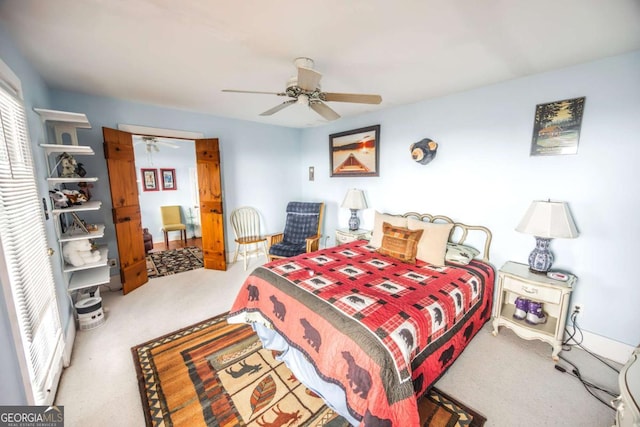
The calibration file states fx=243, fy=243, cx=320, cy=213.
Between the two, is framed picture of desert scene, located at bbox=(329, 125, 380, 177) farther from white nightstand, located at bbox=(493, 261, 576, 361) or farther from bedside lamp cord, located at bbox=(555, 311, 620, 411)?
bedside lamp cord, located at bbox=(555, 311, 620, 411)

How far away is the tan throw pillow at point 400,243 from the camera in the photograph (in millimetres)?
2574

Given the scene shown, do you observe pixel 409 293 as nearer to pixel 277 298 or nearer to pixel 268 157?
pixel 277 298

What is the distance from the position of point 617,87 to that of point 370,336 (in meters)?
2.70

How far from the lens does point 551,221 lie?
6.62 feet

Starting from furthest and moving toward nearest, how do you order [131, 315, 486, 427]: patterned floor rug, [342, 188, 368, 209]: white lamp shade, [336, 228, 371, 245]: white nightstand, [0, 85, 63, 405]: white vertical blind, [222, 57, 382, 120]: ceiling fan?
1. [342, 188, 368, 209]: white lamp shade
2. [336, 228, 371, 245]: white nightstand
3. [222, 57, 382, 120]: ceiling fan
4. [131, 315, 486, 427]: patterned floor rug
5. [0, 85, 63, 405]: white vertical blind

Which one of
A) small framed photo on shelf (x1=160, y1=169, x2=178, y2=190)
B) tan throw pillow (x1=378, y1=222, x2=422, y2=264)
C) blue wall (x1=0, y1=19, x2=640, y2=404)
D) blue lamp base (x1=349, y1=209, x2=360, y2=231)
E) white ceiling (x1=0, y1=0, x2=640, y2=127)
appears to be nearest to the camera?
white ceiling (x1=0, y1=0, x2=640, y2=127)

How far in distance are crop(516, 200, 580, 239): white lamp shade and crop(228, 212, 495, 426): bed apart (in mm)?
550

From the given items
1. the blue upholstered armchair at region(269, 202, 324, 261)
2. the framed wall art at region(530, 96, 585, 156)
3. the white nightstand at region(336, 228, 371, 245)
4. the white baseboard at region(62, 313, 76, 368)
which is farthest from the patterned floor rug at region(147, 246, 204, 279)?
the framed wall art at region(530, 96, 585, 156)

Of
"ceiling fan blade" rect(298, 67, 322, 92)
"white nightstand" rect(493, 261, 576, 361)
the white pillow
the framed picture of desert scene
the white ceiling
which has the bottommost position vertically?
"white nightstand" rect(493, 261, 576, 361)

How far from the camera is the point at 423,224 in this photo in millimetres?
2738

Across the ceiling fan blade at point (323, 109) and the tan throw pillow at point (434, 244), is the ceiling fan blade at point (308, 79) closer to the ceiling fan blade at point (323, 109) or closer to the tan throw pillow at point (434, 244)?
the ceiling fan blade at point (323, 109)

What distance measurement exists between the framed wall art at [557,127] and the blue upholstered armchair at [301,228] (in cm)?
285

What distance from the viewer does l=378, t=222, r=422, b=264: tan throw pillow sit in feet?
8.45

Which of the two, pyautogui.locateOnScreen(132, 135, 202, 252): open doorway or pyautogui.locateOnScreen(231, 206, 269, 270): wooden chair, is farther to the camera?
pyautogui.locateOnScreen(132, 135, 202, 252): open doorway
